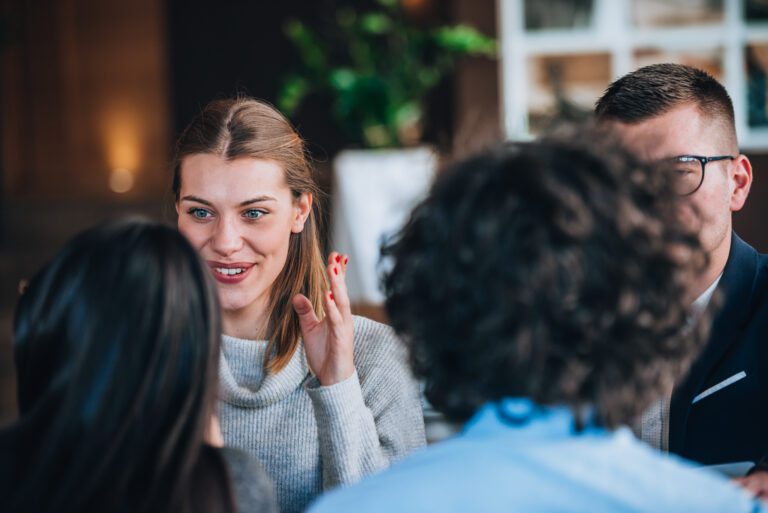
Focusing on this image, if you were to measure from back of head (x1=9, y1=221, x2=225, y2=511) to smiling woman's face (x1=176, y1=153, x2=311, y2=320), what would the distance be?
0.77 meters

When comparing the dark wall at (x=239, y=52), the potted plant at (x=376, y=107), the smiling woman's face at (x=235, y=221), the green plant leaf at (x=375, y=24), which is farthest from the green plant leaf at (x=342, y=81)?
the smiling woman's face at (x=235, y=221)

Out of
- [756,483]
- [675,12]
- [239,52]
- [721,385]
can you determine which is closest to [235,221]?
[721,385]

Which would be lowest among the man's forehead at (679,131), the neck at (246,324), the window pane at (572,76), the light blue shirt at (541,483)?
the neck at (246,324)

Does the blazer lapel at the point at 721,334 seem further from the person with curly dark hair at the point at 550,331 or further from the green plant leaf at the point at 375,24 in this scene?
the green plant leaf at the point at 375,24

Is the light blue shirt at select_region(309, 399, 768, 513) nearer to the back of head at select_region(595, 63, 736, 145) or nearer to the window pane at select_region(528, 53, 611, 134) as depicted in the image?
the back of head at select_region(595, 63, 736, 145)

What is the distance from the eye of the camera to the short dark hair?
1.60 metres

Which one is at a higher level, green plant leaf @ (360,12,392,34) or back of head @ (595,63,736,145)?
green plant leaf @ (360,12,392,34)

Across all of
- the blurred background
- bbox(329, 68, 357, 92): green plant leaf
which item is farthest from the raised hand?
bbox(329, 68, 357, 92): green plant leaf

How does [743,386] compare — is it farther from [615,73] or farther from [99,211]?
[99,211]

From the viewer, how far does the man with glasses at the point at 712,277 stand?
149 centimetres

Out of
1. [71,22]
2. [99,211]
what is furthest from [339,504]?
[71,22]

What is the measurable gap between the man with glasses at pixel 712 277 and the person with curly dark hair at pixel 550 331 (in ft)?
1.77

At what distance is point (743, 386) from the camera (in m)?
1.49

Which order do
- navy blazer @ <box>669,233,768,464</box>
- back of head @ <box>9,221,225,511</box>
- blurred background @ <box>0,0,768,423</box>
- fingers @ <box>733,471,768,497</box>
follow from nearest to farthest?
back of head @ <box>9,221,225,511</box>
fingers @ <box>733,471,768,497</box>
navy blazer @ <box>669,233,768,464</box>
blurred background @ <box>0,0,768,423</box>
